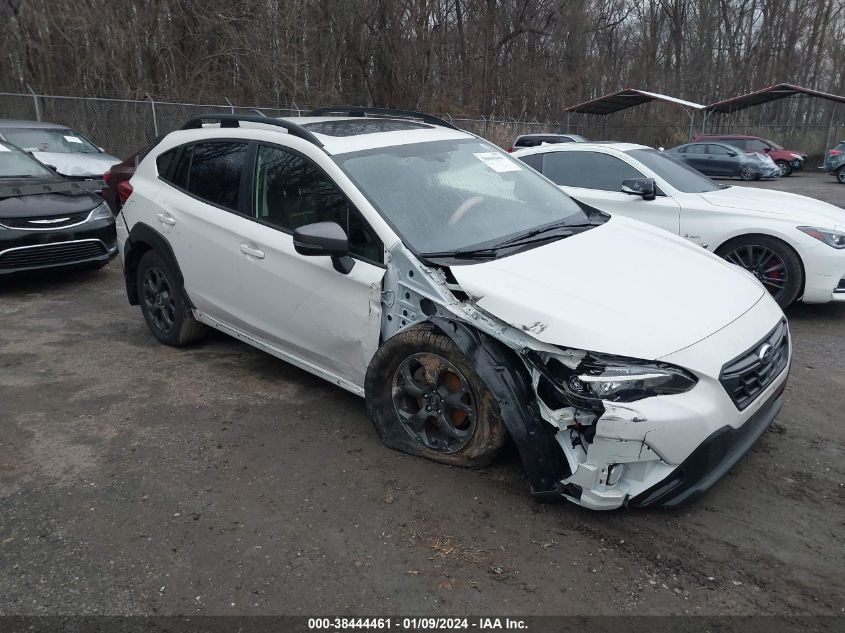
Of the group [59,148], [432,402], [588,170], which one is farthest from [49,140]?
[432,402]

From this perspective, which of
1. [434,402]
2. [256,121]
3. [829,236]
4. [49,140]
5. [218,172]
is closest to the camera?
[434,402]

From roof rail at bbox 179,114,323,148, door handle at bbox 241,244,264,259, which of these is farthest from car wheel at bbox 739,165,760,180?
door handle at bbox 241,244,264,259

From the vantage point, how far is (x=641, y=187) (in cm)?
648

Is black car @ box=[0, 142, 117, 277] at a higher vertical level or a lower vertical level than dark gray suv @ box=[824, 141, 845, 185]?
higher

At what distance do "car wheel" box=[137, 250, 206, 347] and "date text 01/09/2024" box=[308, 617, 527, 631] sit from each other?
310 cm

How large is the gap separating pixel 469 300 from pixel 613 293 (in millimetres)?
683

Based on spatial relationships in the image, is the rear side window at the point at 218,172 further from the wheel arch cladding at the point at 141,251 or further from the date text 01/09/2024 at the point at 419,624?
the date text 01/09/2024 at the point at 419,624

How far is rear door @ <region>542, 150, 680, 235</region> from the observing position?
21.6 feet

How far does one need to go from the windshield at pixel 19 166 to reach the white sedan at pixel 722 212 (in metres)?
5.85

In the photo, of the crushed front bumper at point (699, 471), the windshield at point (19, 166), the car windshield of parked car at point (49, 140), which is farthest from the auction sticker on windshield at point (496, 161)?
the car windshield of parked car at point (49, 140)

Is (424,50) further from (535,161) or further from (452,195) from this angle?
(452,195)

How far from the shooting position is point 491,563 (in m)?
2.78

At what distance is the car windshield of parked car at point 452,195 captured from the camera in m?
3.60

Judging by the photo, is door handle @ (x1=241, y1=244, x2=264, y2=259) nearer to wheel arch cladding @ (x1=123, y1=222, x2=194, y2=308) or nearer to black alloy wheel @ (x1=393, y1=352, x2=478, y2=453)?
wheel arch cladding @ (x1=123, y1=222, x2=194, y2=308)
